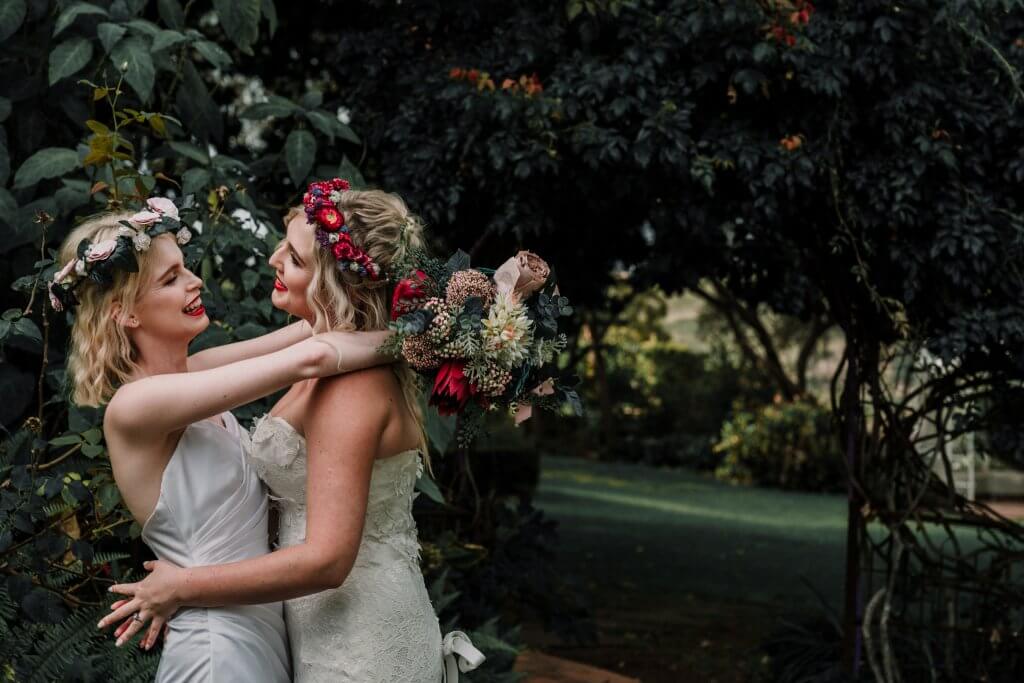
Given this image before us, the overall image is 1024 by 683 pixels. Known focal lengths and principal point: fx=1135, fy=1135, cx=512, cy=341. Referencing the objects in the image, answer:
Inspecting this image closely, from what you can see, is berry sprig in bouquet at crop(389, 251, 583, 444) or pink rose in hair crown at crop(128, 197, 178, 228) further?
pink rose in hair crown at crop(128, 197, 178, 228)

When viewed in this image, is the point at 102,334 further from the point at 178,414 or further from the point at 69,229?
the point at 69,229

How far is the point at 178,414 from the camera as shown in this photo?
192 centimetres

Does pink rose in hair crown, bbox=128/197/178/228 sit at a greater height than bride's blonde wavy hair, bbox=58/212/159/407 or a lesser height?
greater

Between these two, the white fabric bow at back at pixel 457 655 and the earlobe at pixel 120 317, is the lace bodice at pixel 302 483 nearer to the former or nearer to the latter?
the white fabric bow at back at pixel 457 655

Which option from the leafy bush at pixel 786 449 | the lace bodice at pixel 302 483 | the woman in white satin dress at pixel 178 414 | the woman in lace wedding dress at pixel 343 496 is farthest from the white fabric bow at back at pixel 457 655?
the leafy bush at pixel 786 449

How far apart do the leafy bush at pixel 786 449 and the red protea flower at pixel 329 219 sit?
1527cm

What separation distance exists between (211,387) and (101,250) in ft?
1.13

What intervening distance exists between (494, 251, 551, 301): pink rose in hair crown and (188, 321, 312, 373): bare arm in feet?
2.14

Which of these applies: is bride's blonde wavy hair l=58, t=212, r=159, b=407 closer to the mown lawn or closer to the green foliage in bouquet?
the green foliage in bouquet

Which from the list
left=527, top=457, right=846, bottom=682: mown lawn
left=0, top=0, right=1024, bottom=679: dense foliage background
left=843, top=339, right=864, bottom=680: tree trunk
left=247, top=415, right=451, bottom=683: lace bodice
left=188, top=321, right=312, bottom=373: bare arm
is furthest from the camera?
left=527, top=457, right=846, bottom=682: mown lawn

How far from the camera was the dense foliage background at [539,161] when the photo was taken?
3.16 m

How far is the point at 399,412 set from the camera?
209 cm

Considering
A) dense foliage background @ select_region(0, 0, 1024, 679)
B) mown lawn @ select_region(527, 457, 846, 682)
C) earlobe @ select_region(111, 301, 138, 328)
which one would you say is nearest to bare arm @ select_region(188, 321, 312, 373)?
earlobe @ select_region(111, 301, 138, 328)

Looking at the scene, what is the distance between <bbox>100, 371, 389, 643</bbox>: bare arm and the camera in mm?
1895
